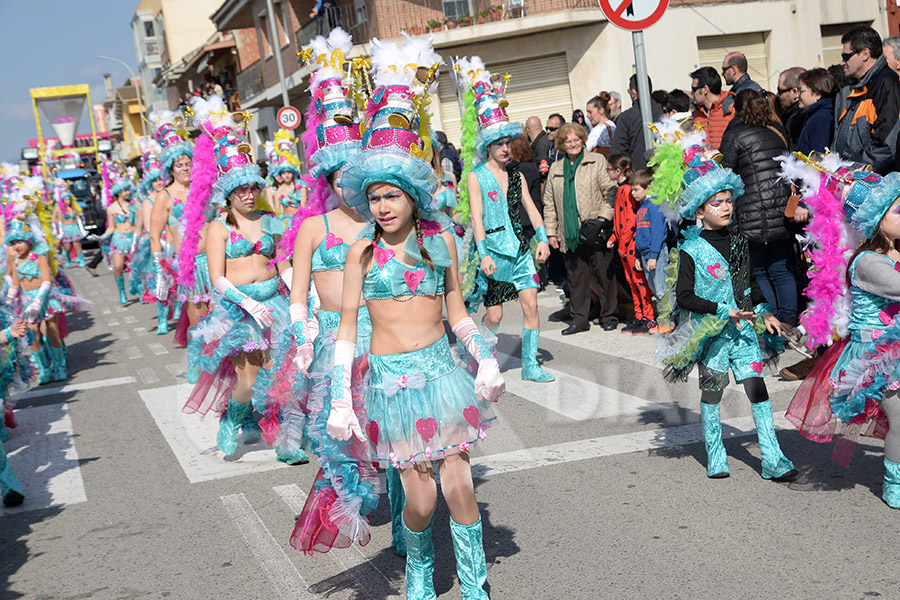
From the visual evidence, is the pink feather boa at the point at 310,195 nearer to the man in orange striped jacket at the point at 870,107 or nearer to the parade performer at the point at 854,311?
the parade performer at the point at 854,311

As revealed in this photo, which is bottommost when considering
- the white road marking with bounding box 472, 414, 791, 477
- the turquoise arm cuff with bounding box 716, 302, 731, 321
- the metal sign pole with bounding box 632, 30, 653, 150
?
the white road marking with bounding box 472, 414, 791, 477

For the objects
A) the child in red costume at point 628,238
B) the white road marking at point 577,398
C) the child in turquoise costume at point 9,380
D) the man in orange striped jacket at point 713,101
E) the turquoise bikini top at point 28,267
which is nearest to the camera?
the child in turquoise costume at point 9,380

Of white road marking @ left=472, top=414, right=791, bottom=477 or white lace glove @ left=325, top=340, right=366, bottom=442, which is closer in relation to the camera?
white lace glove @ left=325, top=340, right=366, bottom=442

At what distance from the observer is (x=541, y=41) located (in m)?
25.2

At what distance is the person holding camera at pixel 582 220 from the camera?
10422 mm

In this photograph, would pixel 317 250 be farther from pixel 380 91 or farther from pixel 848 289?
pixel 848 289

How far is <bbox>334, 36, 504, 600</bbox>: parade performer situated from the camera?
154 inches

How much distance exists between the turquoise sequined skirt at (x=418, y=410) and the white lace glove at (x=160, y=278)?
27.7 ft

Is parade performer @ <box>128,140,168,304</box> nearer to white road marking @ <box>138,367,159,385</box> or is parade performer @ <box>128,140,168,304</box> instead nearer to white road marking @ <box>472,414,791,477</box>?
white road marking @ <box>138,367,159,385</box>

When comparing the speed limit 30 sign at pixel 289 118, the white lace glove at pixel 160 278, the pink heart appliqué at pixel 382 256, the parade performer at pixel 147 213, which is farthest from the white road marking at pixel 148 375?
the speed limit 30 sign at pixel 289 118

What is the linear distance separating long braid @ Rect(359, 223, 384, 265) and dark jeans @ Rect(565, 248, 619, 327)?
6.74m

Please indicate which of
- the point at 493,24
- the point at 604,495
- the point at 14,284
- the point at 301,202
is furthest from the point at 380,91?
the point at 493,24

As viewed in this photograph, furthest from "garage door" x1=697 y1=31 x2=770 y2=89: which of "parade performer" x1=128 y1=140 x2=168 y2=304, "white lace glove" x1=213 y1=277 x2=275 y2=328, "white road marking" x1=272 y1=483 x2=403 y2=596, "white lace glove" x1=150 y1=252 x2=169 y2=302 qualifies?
"white road marking" x1=272 y1=483 x2=403 y2=596

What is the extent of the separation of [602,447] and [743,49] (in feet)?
68.2
